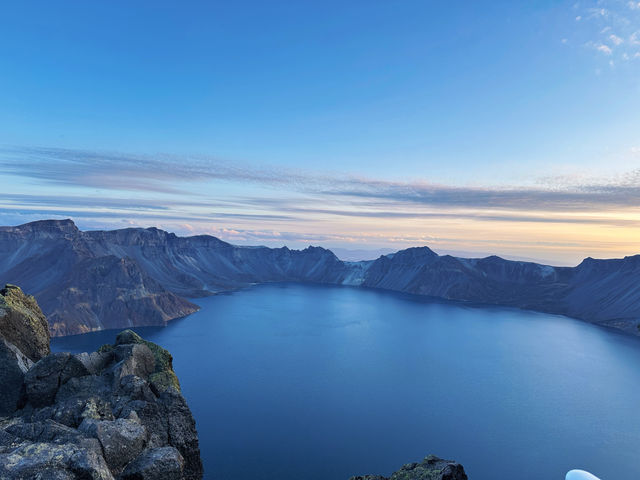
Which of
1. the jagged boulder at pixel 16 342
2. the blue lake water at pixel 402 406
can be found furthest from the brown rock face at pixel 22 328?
the blue lake water at pixel 402 406

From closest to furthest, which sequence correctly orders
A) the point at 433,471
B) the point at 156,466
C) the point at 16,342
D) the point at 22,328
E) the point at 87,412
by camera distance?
1. the point at 156,466
2. the point at 433,471
3. the point at 87,412
4. the point at 16,342
5. the point at 22,328

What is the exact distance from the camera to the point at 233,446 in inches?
3017

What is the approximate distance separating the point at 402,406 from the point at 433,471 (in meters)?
86.6

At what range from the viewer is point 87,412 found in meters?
23.9

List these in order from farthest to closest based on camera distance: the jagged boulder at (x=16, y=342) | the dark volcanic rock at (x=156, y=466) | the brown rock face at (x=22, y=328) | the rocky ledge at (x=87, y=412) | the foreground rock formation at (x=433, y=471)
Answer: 1. the brown rock face at (x=22, y=328)
2. the jagged boulder at (x=16, y=342)
3. the foreground rock formation at (x=433, y=471)
4. the dark volcanic rock at (x=156, y=466)
5. the rocky ledge at (x=87, y=412)

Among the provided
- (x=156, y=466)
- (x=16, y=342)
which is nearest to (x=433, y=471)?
(x=156, y=466)

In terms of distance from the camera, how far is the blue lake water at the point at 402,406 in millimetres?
73438

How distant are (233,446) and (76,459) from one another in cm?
7005

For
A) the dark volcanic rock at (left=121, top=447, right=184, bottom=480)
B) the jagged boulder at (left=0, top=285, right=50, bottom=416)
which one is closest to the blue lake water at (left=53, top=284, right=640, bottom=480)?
the jagged boulder at (left=0, top=285, right=50, bottom=416)

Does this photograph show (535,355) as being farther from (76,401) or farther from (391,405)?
(76,401)

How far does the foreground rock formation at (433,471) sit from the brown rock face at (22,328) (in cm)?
3334

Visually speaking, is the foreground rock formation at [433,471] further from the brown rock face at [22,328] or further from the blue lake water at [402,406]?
the blue lake water at [402,406]

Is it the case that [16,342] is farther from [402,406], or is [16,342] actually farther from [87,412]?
[402,406]

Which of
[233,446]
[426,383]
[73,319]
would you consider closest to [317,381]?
[426,383]
